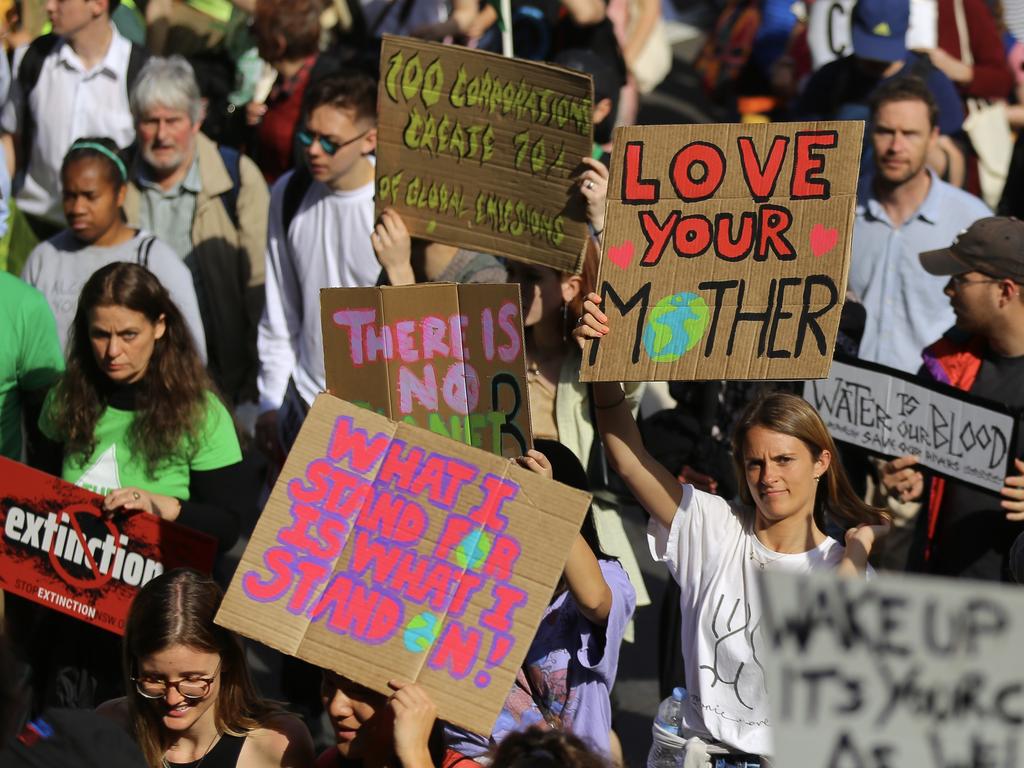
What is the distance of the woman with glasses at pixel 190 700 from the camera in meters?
4.04

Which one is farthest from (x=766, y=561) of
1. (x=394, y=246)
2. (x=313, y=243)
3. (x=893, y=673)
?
(x=313, y=243)

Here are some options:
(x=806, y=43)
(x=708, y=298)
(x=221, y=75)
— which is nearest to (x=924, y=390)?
(x=708, y=298)

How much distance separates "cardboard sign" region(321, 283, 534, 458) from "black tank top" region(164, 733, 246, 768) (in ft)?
2.94

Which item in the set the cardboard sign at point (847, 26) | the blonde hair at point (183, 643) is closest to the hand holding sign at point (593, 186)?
the blonde hair at point (183, 643)

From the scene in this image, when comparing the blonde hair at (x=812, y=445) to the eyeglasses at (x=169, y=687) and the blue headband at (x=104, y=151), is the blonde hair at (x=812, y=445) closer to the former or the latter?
the eyeglasses at (x=169, y=687)

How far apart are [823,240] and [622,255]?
1.64 feet

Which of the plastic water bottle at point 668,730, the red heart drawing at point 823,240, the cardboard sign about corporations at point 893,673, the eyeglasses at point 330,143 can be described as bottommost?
the plastic water bottle at point 668,730

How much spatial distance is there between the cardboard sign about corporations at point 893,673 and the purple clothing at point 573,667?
136cm

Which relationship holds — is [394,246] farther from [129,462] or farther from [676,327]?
[676,327]

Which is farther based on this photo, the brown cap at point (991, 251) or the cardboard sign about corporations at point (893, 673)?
the brown cap at point (991, 251)

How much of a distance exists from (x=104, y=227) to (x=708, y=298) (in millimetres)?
2950

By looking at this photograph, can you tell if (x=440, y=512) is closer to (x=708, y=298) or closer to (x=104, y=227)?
(x=708, y=298)

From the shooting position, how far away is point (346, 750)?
3.91 m

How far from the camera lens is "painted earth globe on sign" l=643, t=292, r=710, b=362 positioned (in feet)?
13.8
